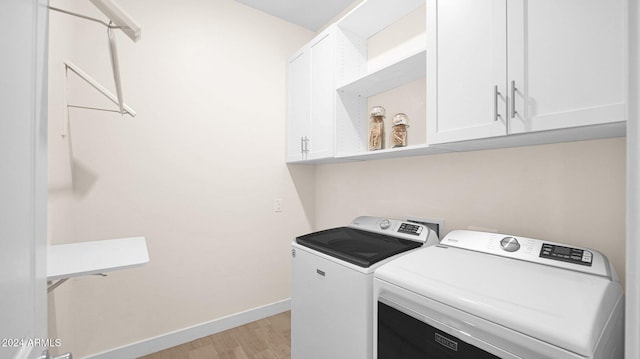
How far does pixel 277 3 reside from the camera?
7.42 ft

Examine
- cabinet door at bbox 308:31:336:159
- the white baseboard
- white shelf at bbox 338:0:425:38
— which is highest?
white shelf at bbox 338:0:425:38

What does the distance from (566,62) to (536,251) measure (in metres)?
0.73

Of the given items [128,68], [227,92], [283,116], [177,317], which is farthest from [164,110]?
[177,317]

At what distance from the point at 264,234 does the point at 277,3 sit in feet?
6.86

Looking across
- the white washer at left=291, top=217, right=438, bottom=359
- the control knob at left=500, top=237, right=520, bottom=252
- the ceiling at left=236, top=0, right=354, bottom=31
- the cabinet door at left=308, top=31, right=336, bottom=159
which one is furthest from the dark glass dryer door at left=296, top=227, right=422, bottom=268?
the ceiling at left=236, top=0, right=354, bottom=31

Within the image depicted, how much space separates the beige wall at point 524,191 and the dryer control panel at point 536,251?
0.52ft

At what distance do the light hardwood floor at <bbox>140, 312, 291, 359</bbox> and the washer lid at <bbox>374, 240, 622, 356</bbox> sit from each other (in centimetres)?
140

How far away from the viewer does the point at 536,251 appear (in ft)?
3.46

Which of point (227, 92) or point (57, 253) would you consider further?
point (227, 92)

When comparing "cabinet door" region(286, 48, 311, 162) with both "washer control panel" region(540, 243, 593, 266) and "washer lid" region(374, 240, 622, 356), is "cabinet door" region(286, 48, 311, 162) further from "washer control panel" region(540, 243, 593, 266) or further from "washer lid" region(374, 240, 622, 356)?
"washer control panel" region(540, 243, 593, 266)

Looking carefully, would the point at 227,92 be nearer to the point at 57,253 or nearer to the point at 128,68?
the point at 128,68

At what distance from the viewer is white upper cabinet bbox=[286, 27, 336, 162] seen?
1954mm

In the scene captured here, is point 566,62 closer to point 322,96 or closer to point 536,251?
point 536,251

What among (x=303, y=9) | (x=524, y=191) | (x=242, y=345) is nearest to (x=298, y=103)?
(x=303, y=9)
